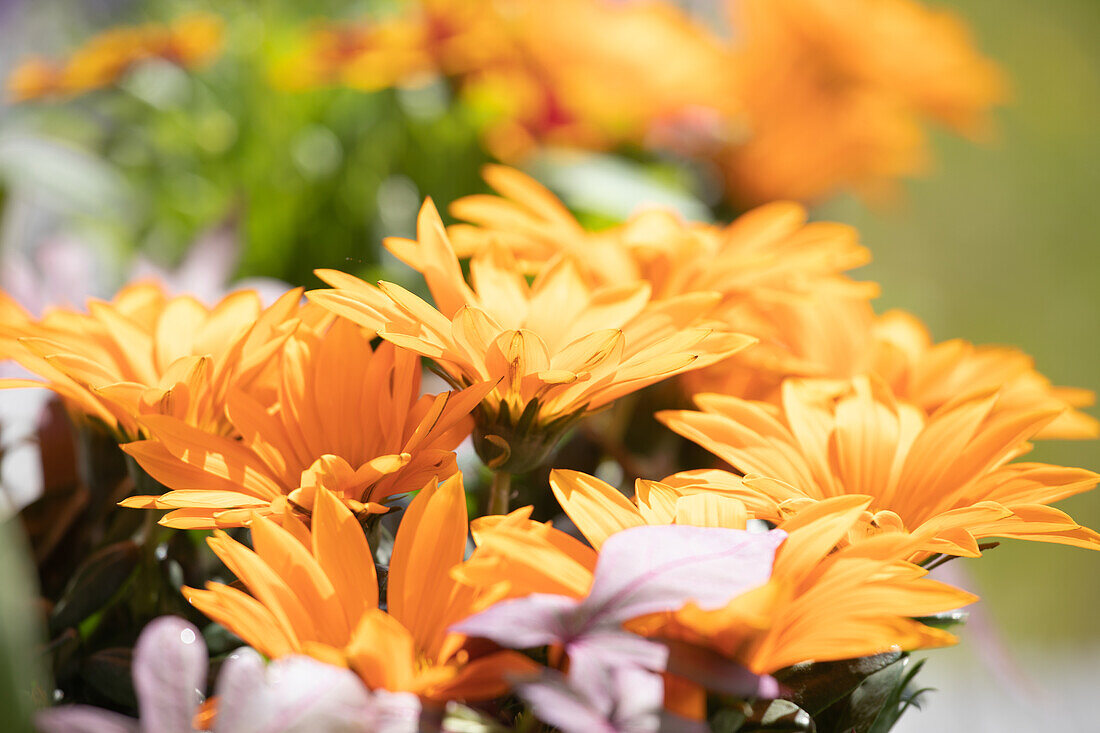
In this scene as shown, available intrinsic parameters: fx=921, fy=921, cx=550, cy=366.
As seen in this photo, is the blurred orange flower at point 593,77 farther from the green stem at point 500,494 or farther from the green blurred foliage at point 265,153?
the green stem at point 500,494

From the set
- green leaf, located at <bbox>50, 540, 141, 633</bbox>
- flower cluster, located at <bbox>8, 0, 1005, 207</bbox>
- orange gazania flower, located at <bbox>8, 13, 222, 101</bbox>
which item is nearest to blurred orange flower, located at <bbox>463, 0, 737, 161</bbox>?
flower cluster, located at <bbox>8, 0, 1005, 207</bbox>

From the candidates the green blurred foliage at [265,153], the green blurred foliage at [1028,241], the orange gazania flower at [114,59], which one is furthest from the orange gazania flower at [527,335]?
the green blurred foliage at [1028,241]

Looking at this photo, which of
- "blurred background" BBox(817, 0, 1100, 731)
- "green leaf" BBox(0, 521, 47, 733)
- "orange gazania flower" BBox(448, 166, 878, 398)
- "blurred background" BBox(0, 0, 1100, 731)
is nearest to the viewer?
"green leaf" BBox(0, 521, 47, 733)

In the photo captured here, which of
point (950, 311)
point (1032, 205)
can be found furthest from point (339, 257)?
point (1032, 205)

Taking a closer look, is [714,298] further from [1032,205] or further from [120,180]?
[1032,205]

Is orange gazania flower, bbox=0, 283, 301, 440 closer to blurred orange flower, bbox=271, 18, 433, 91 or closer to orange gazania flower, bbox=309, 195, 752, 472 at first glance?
orange gazania flower, bbox=309, 195, 752, 472

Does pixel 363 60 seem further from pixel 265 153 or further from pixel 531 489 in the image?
pixel 531 489
